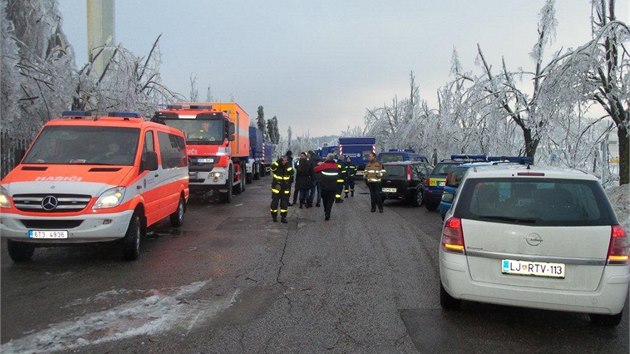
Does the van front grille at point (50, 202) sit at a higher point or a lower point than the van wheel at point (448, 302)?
higher

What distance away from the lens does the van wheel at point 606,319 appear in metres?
4.40

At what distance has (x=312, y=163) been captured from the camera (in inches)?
555

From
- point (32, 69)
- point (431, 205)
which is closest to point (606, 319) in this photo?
point (431, 205)

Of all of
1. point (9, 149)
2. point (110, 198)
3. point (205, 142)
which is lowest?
point (110, 198)

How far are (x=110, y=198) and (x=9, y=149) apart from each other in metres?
11.6

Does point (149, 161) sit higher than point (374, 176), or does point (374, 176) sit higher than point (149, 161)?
point (149, 161)

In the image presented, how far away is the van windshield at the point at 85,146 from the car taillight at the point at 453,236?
5.14m

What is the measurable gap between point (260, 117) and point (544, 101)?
7185 centimetres

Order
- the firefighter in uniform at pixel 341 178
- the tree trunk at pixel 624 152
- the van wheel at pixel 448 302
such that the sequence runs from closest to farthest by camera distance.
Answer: the van wheel at pixel 448 302
the tree trunk at pixel 624 152
the firefighter in uniform at pixel 341 178

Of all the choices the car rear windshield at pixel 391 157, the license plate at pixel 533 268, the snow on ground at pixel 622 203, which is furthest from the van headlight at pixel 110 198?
the car rear windshield at pixel 391 157

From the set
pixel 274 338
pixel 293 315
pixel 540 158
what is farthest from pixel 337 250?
pixel 540 158

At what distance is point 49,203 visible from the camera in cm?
623

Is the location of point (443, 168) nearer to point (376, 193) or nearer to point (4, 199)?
point (376, 193)

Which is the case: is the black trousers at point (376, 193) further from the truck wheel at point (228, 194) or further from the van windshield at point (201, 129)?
the van windshield at point (201, 129)
